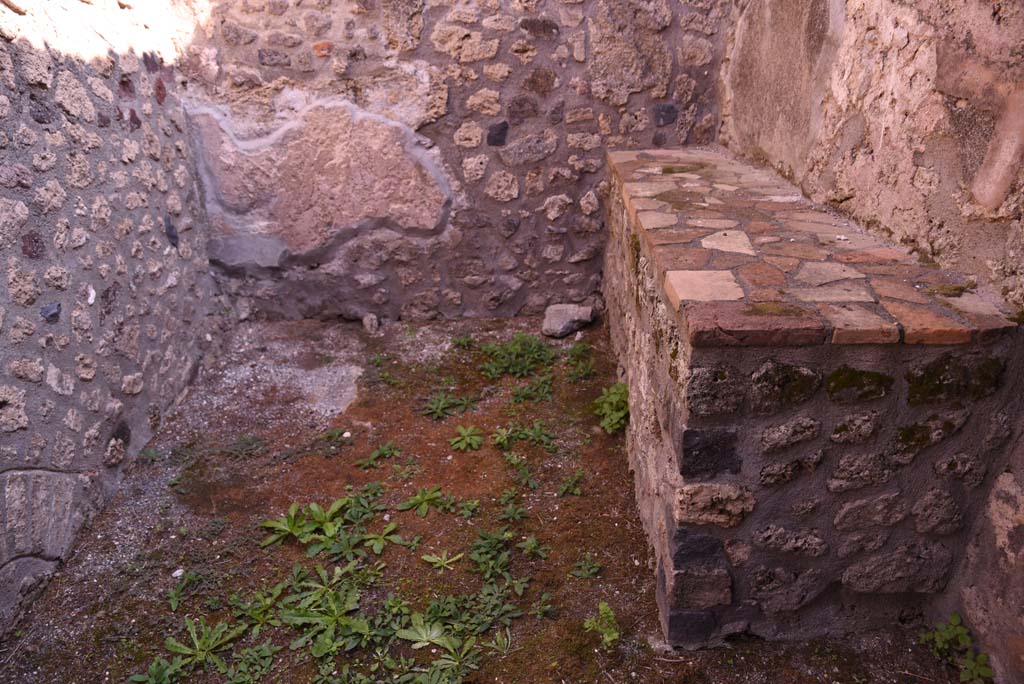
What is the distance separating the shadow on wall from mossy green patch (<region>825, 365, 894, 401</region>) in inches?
95.7

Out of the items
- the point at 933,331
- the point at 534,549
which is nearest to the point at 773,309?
the point at 933,331

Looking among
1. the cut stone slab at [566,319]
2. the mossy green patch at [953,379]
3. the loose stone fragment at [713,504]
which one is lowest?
the cut stone slab at [566,319]

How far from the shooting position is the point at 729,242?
7.32 feet

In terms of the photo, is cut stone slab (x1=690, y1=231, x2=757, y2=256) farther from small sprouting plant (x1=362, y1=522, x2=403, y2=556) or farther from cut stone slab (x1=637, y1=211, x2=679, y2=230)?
small sprouting plant (x1=362, y1=522, x2=403, y2=556)

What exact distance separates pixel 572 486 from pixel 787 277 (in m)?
1.16

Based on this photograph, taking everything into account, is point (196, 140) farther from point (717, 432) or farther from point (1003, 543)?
point (1003, 543)

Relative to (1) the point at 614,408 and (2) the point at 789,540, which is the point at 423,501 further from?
(2) the point at 789,540

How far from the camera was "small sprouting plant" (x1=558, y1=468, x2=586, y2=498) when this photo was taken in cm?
261

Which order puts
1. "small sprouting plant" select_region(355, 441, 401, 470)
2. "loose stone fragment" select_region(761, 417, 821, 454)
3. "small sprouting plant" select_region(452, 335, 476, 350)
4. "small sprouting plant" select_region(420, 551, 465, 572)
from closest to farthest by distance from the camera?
"loose stone fragment" select_region(761, 417, 821, 454), "small sprouting plant" select_region(420, 551, 465, 572), "small sprouting plant" select_region(355, 441, 401, 470), "small sprouting plant" select_region(452, 335, 476, 350)

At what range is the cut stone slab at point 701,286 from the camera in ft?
5.77

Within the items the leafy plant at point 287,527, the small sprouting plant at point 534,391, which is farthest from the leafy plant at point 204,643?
the small sprouting plant at point 534,391

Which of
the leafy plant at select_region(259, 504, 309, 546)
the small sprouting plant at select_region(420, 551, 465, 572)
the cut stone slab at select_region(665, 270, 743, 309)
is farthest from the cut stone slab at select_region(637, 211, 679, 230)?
the leafy plant at select_region(259, 504, 309, 546)

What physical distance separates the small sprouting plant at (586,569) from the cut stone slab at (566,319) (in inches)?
64.2

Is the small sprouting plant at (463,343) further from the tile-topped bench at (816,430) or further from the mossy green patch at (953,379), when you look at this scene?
the mossy green patch at (953,379)
